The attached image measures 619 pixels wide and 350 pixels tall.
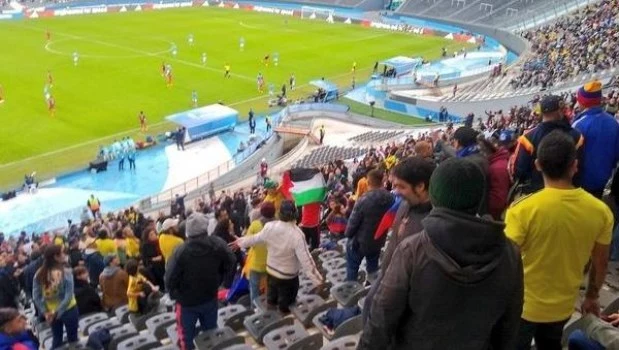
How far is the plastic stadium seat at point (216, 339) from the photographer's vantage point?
5.60 meters

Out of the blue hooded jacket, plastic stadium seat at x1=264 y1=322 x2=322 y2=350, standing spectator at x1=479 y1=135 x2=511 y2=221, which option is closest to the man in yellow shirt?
standing spectator at x1=479 y1=135 x2=511 y2=221

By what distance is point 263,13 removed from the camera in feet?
207

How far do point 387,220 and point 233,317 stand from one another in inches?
73.2

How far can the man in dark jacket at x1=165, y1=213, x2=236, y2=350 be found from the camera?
570 centimetres

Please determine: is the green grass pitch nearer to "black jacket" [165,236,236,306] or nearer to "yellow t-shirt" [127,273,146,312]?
"yellow t-shirt" [127,273,146,312]

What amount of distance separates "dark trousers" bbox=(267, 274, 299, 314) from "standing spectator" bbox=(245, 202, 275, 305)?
1.33 ft

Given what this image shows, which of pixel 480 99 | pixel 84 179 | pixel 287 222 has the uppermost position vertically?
pixel 287 222

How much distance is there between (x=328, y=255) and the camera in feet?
28.8

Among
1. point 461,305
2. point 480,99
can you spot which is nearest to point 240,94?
point 480,99

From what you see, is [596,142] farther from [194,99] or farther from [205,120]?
[194,99]

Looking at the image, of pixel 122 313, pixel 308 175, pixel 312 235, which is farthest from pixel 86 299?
pixel 308 175

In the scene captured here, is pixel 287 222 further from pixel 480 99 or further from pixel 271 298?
pixel 480 99

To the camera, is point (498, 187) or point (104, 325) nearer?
point (498, 187)

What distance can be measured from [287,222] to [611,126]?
2894 millimetres
